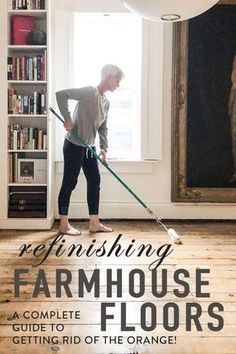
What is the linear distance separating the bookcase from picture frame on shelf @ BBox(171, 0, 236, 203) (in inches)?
45.9

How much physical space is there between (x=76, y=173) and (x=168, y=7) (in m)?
1.67

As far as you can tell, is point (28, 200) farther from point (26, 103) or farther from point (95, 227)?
point (26, 103)

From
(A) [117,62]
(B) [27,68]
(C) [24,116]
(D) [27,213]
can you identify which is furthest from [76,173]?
(A) [117,62]

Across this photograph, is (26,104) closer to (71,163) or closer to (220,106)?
(71,163)

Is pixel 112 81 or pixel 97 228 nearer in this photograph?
pixel 112 81

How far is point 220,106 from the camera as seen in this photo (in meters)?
4.25

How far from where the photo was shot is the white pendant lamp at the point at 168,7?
2.34 metres

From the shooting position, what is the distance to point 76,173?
370cm

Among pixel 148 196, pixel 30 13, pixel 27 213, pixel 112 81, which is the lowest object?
pixel 27 213

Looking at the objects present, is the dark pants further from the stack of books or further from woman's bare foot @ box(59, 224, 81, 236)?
the stack of books

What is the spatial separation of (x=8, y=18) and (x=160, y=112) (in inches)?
60.0

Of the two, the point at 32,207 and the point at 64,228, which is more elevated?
the point at 32,207

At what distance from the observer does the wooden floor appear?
1771mm

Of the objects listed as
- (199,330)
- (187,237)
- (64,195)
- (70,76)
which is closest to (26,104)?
(70,76)
